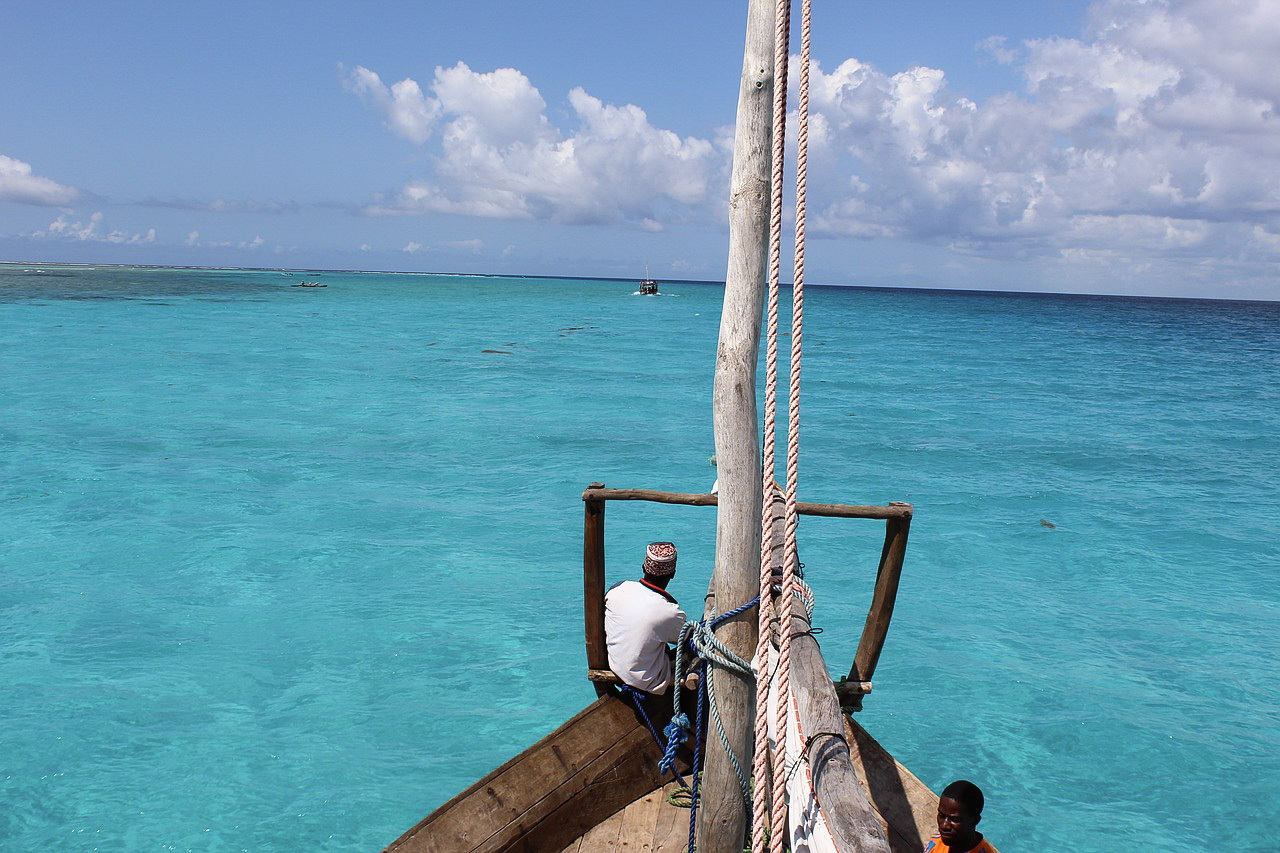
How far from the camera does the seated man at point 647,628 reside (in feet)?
17.8

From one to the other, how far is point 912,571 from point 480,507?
8.14 metres

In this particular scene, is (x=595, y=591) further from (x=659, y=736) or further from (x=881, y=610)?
(x=881, y=610)

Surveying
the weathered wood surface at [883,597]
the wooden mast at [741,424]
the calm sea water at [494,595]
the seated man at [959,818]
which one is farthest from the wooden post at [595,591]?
the calm sea water at [494,595]

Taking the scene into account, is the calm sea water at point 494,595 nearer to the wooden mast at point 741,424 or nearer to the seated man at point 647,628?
the seated man at point 647,628

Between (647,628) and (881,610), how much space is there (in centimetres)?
164

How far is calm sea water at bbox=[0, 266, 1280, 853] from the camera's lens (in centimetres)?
861

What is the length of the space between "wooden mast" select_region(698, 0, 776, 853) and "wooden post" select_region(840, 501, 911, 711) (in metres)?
1.55

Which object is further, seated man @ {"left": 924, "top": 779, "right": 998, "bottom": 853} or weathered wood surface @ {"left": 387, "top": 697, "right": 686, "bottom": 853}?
weathered wood surface @ {"left": 387, "top": 697, "right": 686, "bottom": 853}

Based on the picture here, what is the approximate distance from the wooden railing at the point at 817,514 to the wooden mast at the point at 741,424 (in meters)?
1.02

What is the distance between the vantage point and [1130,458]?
23.3 meters

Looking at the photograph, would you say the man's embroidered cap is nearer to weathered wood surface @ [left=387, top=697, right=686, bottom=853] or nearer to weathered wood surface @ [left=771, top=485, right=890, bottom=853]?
weathered wood surface @ [left=387, top=697, right=686, bottom=853]

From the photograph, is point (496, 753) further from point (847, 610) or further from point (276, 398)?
point (276, 398)

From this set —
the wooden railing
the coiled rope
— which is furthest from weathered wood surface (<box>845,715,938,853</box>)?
the coiled rope

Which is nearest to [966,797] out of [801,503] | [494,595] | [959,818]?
[959,818]
